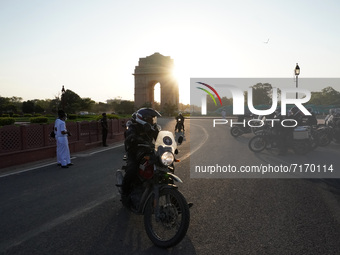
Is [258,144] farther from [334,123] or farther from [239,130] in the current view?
[239,130]

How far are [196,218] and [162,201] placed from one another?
969mm

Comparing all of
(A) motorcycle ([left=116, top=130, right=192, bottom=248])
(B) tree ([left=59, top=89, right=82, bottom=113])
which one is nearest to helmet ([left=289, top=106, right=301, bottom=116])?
(A) motorcycle ([left=116, top=130, right=192, bottom=248])

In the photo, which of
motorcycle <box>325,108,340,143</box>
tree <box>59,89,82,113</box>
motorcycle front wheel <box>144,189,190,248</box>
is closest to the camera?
motorcycle front wheel <box>144,189,190,248</box>

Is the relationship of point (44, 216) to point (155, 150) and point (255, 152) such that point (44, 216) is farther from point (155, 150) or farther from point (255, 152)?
point (255, 152)

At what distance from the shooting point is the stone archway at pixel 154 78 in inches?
2958

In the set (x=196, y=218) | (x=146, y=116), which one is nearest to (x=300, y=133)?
(x=196, y=218)

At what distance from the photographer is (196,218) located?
445cm

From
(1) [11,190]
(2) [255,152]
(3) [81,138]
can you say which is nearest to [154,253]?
(1) [11,190]

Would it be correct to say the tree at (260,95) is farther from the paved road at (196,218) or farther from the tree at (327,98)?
the paved road at (196,218)

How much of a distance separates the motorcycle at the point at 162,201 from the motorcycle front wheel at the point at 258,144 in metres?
8.55

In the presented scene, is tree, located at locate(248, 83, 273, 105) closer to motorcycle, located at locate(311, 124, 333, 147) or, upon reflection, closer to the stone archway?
the stone archway

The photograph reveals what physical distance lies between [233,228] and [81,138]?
10.7m

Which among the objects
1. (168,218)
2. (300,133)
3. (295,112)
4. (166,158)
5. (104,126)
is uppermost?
(295,112)

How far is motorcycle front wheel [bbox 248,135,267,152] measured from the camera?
11.7m
